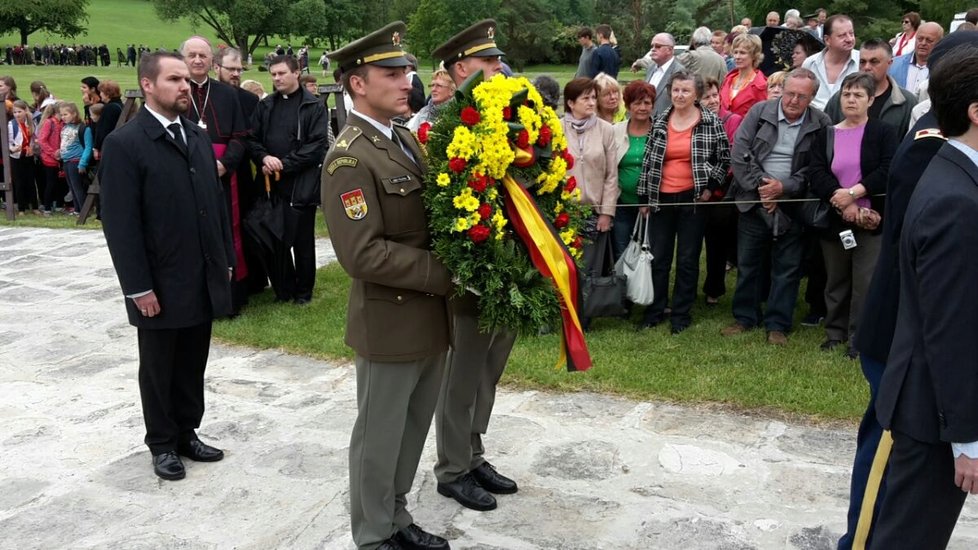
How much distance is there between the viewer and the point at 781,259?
739 centimetres

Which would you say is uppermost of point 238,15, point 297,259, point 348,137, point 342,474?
point 238,15

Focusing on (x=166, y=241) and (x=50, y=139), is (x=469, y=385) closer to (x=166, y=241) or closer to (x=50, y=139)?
(x=166, y=241)

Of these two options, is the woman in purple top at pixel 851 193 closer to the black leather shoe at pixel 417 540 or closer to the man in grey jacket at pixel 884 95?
the man in grey jacket at pixel 884 95

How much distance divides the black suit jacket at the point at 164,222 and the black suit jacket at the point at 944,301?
3675 mm

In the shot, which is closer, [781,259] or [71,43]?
[781,259]

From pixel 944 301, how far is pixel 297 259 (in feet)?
22.8

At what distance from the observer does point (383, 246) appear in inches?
148

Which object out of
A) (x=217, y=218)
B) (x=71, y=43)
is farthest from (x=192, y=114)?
(x=71, y=43)

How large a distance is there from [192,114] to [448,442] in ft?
15.3

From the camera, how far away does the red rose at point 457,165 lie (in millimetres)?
3834

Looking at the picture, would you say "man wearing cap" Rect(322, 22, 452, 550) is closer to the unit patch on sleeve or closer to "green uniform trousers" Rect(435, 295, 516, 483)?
the unit patch on sleeve

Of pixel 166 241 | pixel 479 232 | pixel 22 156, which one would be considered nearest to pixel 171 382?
pixel 166 241

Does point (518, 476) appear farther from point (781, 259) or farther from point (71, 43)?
point (71, 43)

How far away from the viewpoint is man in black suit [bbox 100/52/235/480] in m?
4.89
